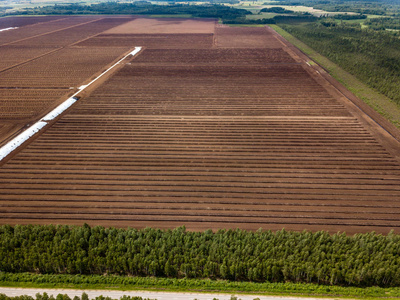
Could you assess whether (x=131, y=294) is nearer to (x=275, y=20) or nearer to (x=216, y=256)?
(x=216, y=256)

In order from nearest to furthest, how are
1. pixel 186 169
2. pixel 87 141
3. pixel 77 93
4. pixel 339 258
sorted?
1. pixel 339 258
2. pixel 186 169
3. pixel 87 141
4. pixel 77 93

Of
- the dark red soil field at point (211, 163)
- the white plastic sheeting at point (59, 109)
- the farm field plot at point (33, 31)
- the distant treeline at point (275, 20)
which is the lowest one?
the dark red soil field at point (211, 163)

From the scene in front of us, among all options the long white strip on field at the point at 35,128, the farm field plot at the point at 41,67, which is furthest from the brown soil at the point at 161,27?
the long white strip on field at the point at 35,128

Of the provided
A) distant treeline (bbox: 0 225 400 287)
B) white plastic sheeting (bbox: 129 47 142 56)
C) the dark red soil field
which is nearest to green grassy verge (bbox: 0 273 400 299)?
distant treeline (bbox: 0 225 400 287)

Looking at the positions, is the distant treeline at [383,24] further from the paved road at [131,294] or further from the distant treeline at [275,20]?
the paved road at [131,294]

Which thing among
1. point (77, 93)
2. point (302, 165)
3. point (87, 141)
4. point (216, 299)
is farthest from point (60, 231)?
point (77, 93)

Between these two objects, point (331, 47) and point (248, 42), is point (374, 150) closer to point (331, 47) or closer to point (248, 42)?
point (331, 47)

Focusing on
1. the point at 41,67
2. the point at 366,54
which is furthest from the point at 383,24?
the point at 41,67
